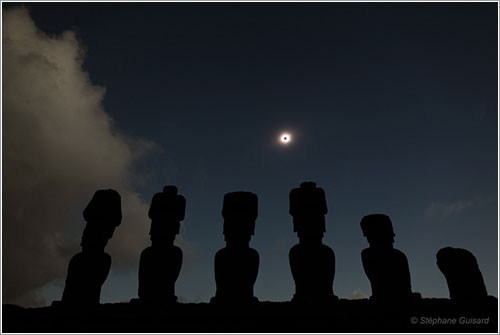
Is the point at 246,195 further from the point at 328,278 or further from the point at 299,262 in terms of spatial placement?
the point at 328,278

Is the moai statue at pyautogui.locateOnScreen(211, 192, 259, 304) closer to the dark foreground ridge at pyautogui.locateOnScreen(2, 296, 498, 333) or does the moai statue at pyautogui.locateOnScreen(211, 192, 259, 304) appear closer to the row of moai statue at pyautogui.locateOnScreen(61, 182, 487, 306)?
the row of moai statue at pyautogui.locateOnScreen(61, 182, 487, 306)

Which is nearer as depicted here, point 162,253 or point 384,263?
point 384,263

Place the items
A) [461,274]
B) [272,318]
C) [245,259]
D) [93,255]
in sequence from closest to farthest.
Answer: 1. [272,318]
2. [461,274]
3. [245,259]
4. [93,255]

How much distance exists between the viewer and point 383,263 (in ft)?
28.6

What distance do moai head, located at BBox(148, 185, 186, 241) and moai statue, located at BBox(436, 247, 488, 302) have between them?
6.80m

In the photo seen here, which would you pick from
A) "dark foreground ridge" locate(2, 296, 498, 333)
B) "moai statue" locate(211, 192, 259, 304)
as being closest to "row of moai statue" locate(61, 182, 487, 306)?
"moai statue" locate(211, 192, 259, 304)

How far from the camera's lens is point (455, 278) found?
28.1 feet

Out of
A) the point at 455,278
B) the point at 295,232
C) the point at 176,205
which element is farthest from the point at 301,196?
the point at 455,278

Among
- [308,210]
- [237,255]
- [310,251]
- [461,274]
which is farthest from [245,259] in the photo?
[461,274]

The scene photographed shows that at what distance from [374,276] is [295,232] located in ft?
7.08

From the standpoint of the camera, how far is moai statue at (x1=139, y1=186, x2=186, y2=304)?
337 inches

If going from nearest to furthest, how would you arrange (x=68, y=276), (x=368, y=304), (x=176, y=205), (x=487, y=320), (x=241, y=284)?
1. (x=487, y=320)
2. (x=368, y=304)
3. (x=241, y=284)
4. (x=68, y=276)
5. (x=176, y=205)

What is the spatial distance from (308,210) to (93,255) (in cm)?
565

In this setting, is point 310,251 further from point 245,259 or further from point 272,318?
point 272,318
